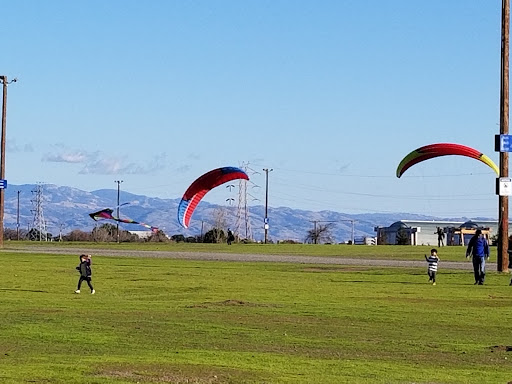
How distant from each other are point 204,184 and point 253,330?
1478 inches

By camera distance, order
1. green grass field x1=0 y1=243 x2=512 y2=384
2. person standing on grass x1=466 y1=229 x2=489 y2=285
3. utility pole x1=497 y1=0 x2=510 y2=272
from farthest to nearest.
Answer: utility pole x1=497 y1=0 x2=510 y2=272 < person standing on grass x1=466 y1=229 x2=489 y2=285 < green grass field x1=0 y1=243 x2=512 y2=384

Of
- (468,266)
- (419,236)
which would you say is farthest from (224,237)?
(468,266)

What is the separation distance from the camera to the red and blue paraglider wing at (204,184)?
55.7m

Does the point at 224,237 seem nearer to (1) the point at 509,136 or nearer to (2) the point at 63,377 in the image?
(1) the point at 509,136

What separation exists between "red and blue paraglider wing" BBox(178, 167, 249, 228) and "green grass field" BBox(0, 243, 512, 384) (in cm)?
1989

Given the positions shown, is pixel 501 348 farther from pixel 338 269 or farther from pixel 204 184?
pixel 204 184

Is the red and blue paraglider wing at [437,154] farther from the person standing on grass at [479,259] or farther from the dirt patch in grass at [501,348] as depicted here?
the dirt patch in grass at [501,348]

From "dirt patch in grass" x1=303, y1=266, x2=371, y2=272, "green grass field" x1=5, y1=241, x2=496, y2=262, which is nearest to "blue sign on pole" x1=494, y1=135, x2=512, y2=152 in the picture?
"dirt patch in grass" x1=303, y1=266, x2=371, y2=272

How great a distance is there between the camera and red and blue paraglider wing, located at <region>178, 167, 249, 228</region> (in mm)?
55719

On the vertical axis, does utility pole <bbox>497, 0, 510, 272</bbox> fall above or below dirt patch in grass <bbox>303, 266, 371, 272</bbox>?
above

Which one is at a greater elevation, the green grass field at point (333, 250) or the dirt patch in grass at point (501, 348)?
the green grass field at point (333, 250)

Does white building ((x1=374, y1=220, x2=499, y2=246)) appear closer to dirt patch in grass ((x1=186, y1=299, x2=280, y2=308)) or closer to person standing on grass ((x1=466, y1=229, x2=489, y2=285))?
person standing on grass ((x1=466, y1=229, x2=489, y2=285))

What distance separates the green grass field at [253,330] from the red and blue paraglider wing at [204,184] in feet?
65.3

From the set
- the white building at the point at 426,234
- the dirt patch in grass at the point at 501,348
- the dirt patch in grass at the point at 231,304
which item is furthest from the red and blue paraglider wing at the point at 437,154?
the white building at the point at 426,234
